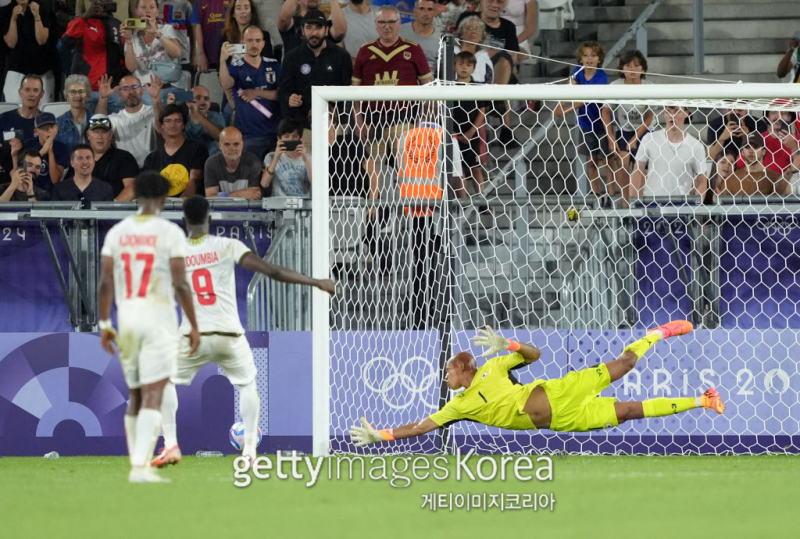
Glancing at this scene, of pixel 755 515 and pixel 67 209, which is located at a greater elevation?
pixel 67 209

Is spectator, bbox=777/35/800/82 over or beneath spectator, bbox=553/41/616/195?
over

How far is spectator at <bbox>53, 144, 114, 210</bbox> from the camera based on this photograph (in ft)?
38.2

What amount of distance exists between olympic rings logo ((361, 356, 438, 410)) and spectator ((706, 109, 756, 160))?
11.4ft

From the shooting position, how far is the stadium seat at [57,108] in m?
13.1

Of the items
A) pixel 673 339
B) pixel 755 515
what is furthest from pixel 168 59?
pixel 755 515

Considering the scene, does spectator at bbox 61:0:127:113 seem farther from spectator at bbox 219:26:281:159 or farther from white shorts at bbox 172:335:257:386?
white shorts at bbox 172:335:257:386

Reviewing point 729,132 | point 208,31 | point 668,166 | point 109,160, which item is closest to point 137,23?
point 208,31

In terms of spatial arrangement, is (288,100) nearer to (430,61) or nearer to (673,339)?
(430,61)

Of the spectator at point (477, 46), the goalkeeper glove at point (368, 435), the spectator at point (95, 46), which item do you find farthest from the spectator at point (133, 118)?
the goalkeeper glove at point (368, 435)

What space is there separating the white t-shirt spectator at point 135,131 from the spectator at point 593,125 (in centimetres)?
450

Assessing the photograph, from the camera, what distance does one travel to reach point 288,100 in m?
12.3

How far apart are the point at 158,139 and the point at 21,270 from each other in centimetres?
255

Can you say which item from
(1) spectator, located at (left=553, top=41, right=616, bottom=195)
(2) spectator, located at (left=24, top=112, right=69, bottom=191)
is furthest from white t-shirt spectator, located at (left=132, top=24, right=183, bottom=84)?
(1) spectator, located at (left=553, top=41, right=616, bottom=195)

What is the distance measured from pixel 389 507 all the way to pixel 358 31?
26.1 feet
